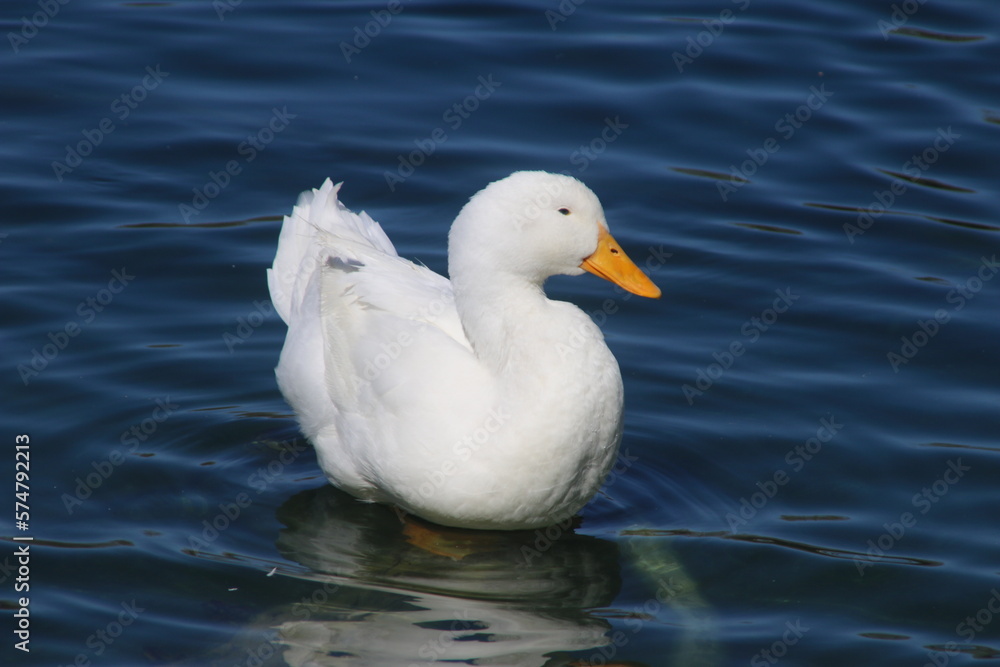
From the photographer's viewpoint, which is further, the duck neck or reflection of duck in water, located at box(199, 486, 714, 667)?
the duck neck

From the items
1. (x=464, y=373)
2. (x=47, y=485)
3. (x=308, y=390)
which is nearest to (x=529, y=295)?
(x=464, y=373)

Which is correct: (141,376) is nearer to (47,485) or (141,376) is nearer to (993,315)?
(47,485)

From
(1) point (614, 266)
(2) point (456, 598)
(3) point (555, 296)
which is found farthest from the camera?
(3) point (555, 296)

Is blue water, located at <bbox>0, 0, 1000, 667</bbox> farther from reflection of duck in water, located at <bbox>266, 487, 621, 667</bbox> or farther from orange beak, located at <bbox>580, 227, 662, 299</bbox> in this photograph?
orange beak, located at <bbox>580, 227, 662, 299</bbox>

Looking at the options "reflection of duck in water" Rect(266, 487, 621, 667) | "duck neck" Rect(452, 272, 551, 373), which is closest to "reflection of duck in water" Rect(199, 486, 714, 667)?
"reflection of duck in water" Rect(266, 487, 621, 667)

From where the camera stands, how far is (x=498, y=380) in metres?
5.69

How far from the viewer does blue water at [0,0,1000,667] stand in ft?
18.6

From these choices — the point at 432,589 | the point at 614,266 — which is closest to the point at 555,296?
the point at 614,266

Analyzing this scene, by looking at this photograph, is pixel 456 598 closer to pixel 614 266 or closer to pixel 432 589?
pixel 432 589

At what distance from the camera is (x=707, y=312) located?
809 centimetres

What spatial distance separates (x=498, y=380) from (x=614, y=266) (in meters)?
0.74

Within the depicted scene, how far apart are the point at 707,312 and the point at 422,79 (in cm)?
380

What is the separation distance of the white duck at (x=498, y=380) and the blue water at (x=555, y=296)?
0.41 meters

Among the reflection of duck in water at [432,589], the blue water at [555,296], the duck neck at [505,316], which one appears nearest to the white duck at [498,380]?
the duck neck at [505,316]
